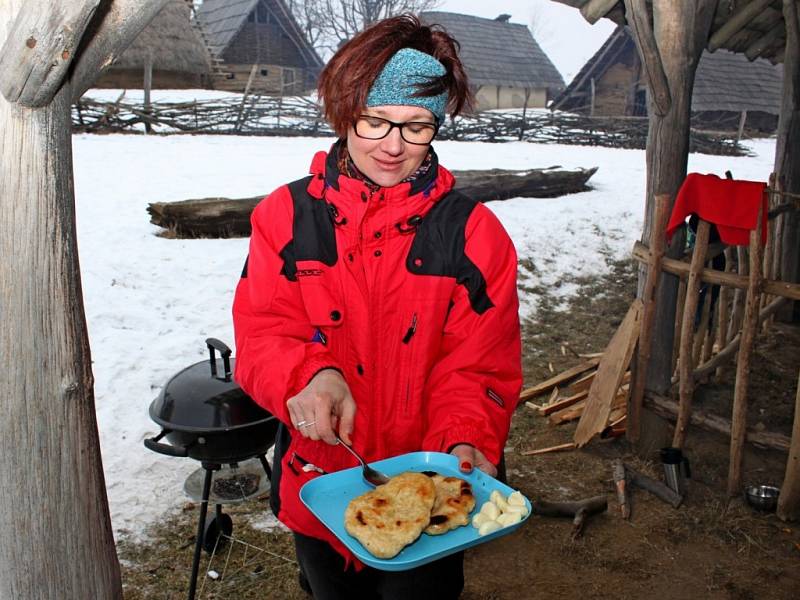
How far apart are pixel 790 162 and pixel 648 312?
11.9ft

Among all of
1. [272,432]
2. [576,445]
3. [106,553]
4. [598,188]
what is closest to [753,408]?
[576,445]

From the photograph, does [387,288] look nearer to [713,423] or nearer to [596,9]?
[713,423]

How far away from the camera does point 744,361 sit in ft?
13.2

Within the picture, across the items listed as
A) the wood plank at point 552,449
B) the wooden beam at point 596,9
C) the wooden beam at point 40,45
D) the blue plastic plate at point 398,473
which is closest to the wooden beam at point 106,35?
the wooden beam at point 40,45

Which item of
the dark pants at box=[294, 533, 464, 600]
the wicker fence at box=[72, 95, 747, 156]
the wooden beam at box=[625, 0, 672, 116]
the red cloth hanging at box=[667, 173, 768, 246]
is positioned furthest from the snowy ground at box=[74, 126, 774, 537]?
the wooden beam at box=[625, 0, 672, 116]

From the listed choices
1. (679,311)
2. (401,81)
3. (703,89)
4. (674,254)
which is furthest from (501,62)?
(401,81)

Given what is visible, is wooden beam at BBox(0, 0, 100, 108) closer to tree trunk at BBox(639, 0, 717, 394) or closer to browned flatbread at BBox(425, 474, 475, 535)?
browned flatbread at BBox(425, 474, 475, 535)

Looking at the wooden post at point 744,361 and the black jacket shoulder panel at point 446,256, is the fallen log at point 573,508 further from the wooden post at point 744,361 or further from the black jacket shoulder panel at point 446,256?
the black jacket shoulder panel at point 446,256

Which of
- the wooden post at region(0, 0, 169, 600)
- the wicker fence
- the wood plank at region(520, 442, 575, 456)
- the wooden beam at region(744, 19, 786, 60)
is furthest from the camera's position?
the wicker fence

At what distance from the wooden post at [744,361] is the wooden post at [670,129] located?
2.01 feet

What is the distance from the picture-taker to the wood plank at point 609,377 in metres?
4.57

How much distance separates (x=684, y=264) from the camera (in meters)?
4.36

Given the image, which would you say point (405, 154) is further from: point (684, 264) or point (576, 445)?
point (576, 445)

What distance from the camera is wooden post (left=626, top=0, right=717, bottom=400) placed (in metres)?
4.26
